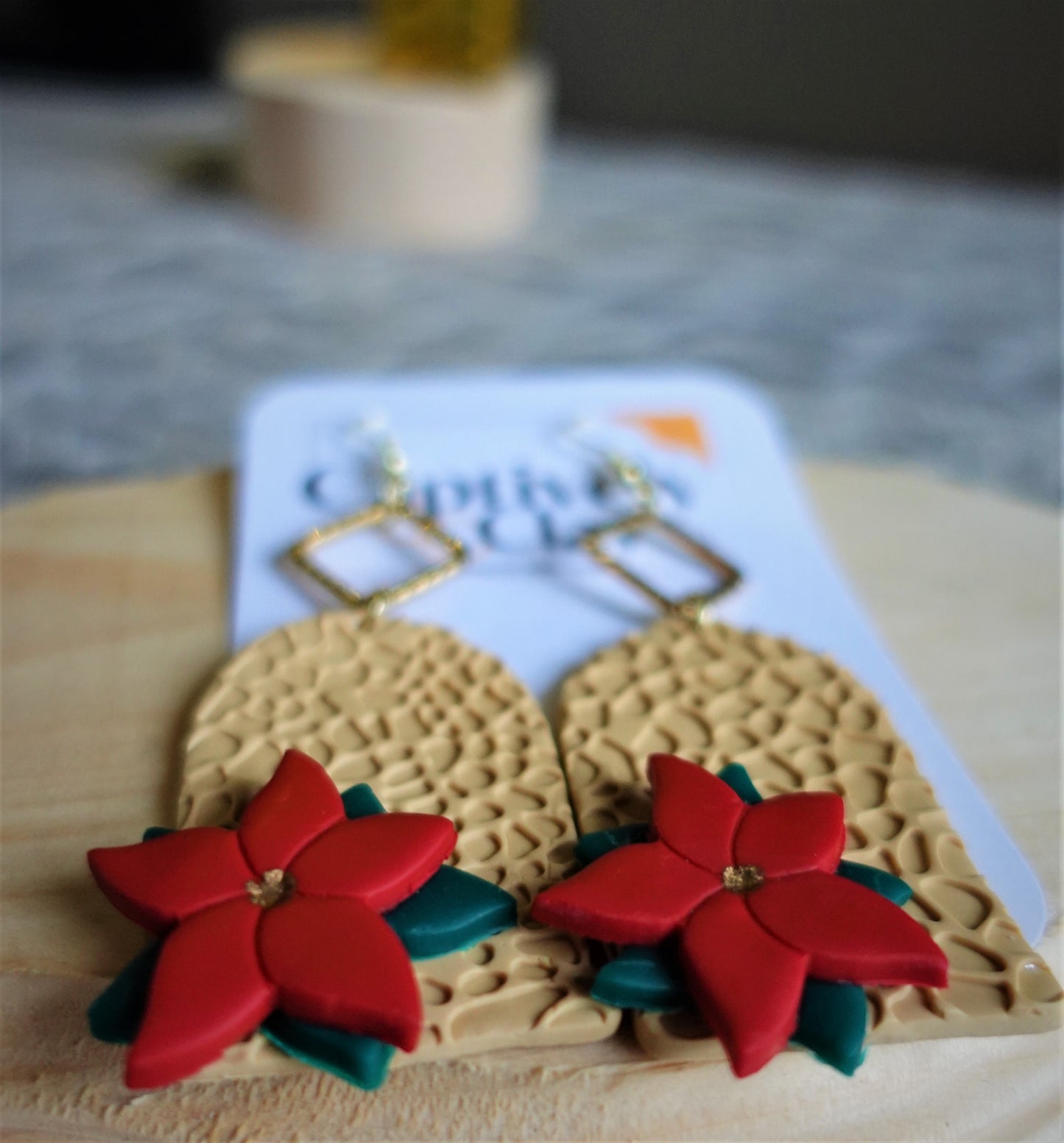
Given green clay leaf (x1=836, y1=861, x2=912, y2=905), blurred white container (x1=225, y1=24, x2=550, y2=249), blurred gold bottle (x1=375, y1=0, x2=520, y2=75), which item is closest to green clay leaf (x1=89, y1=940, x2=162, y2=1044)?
green clay leaf (x1=836, y1=861, x2=912, y2=905)

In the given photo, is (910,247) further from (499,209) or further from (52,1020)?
(52,1020)

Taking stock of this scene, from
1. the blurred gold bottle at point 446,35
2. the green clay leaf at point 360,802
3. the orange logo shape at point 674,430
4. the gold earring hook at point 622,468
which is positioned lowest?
the green clay leaf at point 360,802

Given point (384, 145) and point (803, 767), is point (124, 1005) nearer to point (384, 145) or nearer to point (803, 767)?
point (803, 767)

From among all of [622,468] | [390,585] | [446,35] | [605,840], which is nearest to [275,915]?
[605,840]

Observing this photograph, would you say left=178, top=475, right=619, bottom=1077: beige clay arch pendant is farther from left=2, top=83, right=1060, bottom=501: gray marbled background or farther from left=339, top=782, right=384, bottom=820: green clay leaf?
left=2, top=83, right=1060, bottom=501: gray marbled background

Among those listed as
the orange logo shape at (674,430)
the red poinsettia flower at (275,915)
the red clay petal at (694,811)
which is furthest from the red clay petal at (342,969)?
the orange logo shape at (674,430)

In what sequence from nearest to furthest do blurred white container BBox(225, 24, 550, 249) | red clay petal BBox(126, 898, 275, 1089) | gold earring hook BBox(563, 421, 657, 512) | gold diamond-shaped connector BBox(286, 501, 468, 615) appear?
1. red clay petal BBox(126, 898, 275, 1089)
2. gold diamond-shaped connector BBox(286, 501, 468, 615)
3. gold earring hook BBox(563, 421, 657, 512)
4. blurred white container BBox(225, 24, 550, 249)

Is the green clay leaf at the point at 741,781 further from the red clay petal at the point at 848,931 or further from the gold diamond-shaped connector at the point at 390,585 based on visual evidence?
the gold diamond-shaped connector at the point at 390,585
